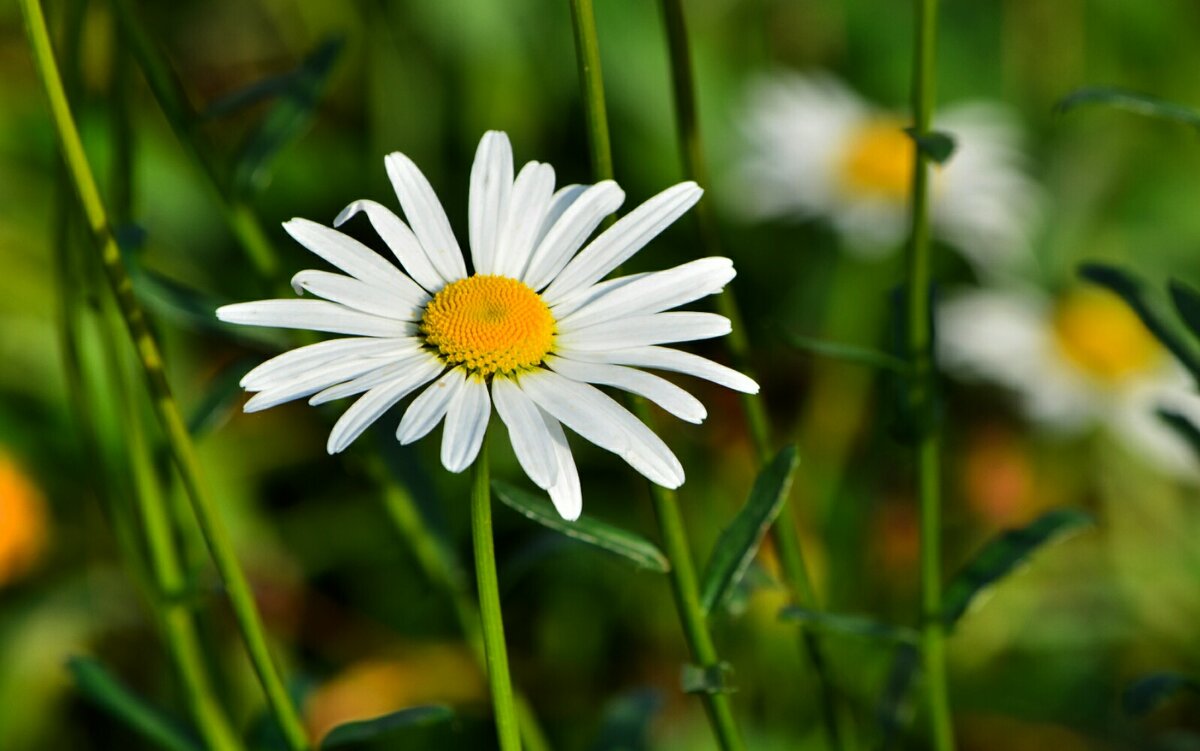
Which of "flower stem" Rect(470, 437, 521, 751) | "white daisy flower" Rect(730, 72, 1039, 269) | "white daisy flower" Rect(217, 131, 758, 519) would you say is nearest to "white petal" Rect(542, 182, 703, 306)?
"white daisy flower" Rect(217, 131, 758, 519)

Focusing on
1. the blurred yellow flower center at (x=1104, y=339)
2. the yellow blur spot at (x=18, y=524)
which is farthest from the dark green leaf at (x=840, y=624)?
the blurred yellow flower center at (x=1104, y=339)

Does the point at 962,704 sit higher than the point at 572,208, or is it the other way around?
the point at 572,208

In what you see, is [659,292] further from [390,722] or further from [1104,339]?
[1104,339]

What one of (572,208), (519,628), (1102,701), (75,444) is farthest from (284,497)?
(572,208)

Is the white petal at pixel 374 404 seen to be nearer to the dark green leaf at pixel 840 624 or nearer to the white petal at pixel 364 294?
the white petal at pixel 364 294

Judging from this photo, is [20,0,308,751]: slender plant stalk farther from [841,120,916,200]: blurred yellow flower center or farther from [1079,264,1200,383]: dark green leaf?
[841,120,916,200]: blurred yellow flower center

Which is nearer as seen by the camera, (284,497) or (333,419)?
(333,419)

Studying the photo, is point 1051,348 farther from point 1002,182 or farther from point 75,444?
point 75,444
